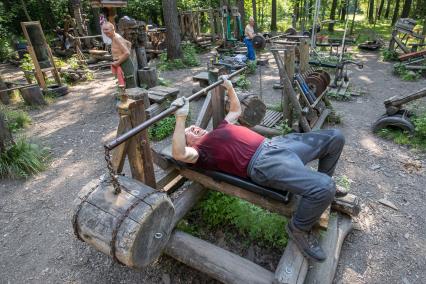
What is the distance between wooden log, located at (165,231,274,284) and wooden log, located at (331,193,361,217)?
127 cm

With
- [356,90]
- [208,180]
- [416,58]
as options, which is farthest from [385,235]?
[416,58]

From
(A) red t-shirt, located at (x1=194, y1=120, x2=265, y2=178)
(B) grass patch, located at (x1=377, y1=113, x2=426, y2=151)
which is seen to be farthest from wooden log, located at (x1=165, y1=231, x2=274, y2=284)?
(B) grass patch, located at (x1=377, y1=113, x2=426, y2=151)

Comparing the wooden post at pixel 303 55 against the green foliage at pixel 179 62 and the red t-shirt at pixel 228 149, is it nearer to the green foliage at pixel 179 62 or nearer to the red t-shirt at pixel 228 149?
the red t-shirt at pixel 228 149

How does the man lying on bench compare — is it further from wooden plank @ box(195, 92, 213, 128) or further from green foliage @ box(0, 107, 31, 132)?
green foliage @ box(0, 107, 31, 132)

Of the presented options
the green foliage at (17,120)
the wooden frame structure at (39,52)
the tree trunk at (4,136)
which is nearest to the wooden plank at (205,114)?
the tree trunk at (4,136)

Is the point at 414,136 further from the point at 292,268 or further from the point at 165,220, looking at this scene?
the point at 165,220

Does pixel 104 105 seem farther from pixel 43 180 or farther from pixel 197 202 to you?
pixel 197 202

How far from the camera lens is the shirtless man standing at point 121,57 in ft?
19.5

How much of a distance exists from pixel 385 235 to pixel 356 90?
5815 millimetres

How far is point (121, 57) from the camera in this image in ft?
20.3

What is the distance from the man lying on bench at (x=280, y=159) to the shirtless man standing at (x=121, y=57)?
385cm

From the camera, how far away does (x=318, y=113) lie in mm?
5727

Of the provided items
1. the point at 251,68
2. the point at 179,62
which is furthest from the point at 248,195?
the point at 179,62

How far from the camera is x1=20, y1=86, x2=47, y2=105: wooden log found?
7512 millimetres
